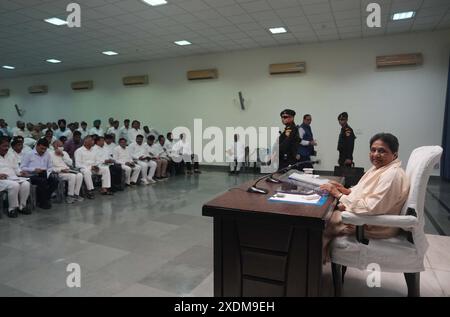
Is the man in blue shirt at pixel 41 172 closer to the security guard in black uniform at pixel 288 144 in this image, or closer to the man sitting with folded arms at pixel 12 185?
the man sitting with folded arms at pixel 12 185

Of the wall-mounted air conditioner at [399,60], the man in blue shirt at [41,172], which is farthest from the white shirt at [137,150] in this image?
the wall-mounted air conditioner at [399,60]

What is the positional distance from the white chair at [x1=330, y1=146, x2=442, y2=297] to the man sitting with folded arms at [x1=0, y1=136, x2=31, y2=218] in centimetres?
436

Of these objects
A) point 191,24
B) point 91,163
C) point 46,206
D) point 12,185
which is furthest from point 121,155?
point 191,24

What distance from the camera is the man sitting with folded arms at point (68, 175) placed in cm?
507

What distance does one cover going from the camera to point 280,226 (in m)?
1.71

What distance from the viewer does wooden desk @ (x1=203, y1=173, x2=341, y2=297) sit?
5.45ft

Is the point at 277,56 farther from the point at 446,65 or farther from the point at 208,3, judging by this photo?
Answer: the point at 446,65

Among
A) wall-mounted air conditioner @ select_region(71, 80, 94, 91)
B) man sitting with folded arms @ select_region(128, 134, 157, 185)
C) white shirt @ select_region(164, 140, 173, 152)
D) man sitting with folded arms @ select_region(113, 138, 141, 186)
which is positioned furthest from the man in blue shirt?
wall-mounted air conditioner @ select_region(71, 80, 94, 91)

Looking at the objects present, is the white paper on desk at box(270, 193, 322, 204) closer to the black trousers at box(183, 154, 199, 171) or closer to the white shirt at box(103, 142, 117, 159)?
the white shirt at box(103, 142, 117, 159)

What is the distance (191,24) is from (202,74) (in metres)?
2.51

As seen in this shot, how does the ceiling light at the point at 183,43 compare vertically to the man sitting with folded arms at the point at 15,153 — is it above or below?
above

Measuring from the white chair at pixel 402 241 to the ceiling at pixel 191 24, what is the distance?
13.8 ft

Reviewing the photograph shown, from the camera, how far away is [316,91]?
764 centimetres
